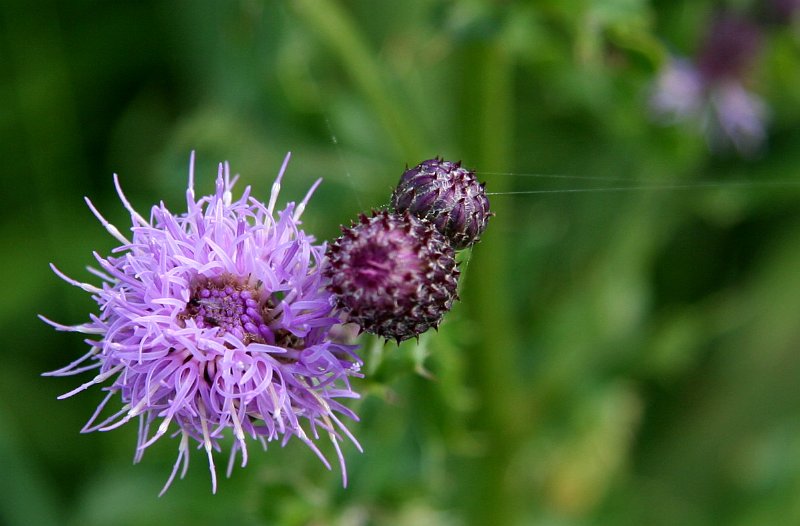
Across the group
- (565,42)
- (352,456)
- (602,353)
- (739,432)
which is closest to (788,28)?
(565,42)

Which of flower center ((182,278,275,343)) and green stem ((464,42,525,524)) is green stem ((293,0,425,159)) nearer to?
green stem ((464,42,525,524))

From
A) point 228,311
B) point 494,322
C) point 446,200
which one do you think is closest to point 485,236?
point 494,322

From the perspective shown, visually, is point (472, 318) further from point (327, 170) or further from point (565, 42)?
point (565, 42)

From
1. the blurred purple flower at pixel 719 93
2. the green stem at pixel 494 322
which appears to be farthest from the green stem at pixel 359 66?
the blurred purple flower at pixel 719 93

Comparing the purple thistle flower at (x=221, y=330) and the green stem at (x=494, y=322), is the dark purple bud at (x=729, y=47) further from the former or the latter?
the purple thistle flower at (x=221, y=330)

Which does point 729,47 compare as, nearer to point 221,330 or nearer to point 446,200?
point 446,200

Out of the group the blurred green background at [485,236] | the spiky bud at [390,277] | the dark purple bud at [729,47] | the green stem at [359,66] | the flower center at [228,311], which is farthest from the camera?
the dark purple bud at [729,47]

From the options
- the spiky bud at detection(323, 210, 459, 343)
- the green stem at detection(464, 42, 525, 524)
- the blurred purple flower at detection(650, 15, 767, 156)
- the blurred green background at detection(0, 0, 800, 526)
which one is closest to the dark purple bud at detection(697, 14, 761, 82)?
the blurred purple flower at detection(650, 15, 767, 156)
